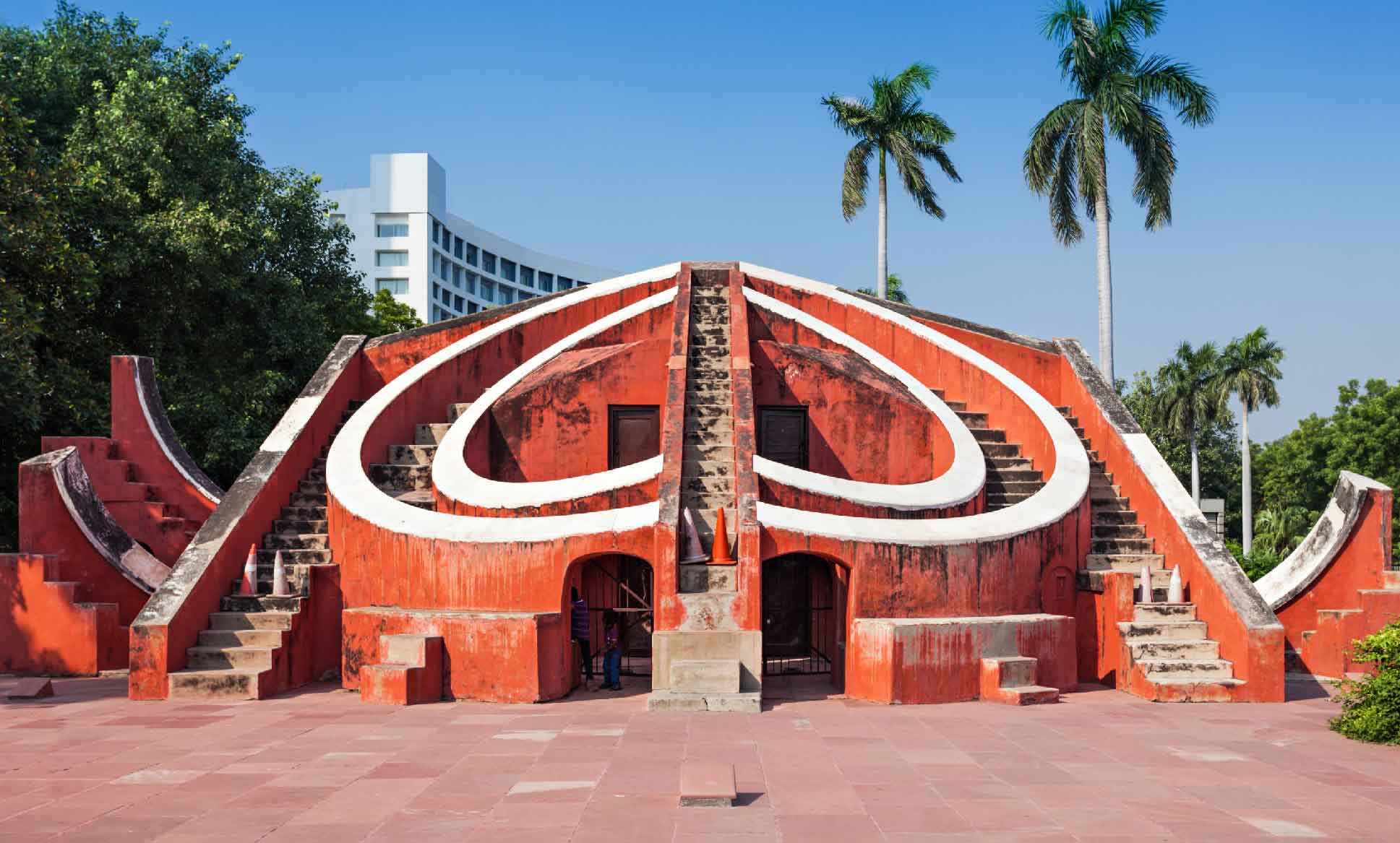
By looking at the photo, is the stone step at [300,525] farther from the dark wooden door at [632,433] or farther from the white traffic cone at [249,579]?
the dark wooden door at [632,433]

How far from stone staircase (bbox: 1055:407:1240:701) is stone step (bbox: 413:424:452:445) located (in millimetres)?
6468

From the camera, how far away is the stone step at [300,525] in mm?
11242

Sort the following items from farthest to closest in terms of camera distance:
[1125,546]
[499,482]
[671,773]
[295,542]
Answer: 1. [1125,546]
2. [295,542]
3. [499,482]
4. [671,773]

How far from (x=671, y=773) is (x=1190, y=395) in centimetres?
3346

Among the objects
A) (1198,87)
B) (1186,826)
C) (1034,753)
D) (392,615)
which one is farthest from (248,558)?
(1198,87)

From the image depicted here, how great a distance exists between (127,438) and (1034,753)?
10360 millimetres

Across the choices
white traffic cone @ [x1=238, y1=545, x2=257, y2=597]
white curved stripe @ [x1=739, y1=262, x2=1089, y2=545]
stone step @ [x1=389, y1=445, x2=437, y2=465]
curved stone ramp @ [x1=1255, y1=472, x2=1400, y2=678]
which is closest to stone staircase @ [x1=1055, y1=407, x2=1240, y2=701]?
white curved stripe @ [x1=739, y1=262, x2=1089, y2=545]

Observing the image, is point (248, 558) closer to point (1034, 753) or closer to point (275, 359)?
point (1034, 753)

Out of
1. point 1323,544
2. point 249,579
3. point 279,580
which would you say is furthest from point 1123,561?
point 249,579

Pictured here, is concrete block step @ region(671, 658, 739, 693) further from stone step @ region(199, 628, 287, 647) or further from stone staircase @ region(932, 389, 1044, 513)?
stone staircase @ region(932, 389, 1044, 513)

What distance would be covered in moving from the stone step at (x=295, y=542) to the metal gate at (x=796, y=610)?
4060 millimetres

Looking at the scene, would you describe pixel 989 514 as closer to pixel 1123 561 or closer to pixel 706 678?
pixel 1123 561

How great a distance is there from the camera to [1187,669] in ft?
31.3

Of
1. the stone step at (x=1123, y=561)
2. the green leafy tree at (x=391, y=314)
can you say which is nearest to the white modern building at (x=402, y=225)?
the green leafy tree at (x=391, y=314)
